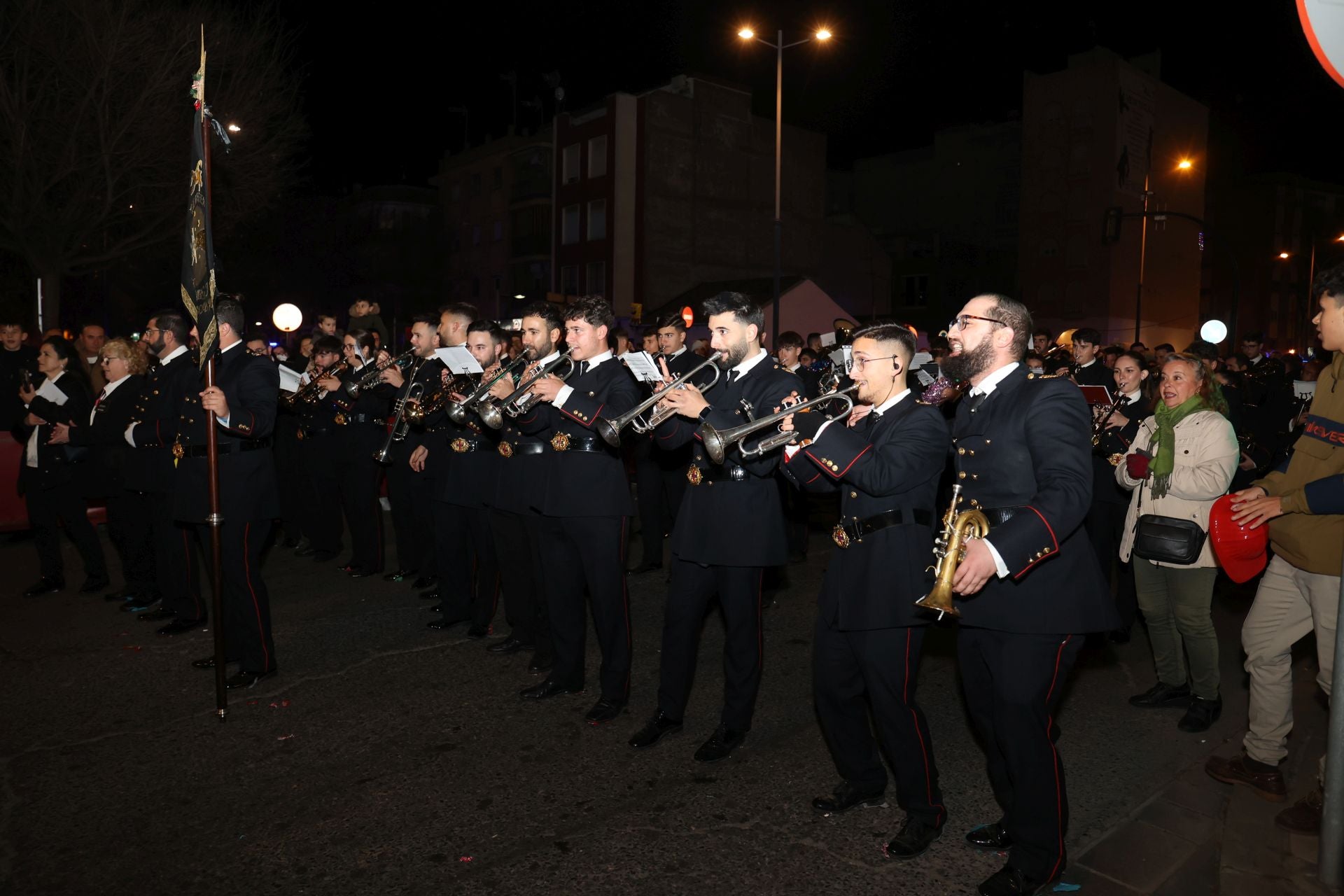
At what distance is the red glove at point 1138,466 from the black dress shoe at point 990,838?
102 inches

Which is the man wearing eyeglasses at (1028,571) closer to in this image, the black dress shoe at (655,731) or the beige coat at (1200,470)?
the black dress shoe at (655,731)

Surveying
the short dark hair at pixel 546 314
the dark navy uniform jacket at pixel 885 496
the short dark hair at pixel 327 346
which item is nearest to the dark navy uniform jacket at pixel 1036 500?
the dark navy uniform jacket at pixel 885 496

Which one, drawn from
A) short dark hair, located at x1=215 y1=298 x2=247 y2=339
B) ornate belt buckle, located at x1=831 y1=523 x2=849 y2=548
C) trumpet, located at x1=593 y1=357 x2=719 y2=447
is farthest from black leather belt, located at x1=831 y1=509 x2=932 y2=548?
short dark hair, located at x1=215 y1=298 x2=247 y2=339

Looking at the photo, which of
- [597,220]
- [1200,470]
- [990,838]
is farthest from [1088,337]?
[597,220]

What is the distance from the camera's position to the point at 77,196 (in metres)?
17.7

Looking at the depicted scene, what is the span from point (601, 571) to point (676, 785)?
1.34 meters

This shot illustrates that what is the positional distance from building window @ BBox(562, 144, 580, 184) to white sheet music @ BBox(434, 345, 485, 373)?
3849cm

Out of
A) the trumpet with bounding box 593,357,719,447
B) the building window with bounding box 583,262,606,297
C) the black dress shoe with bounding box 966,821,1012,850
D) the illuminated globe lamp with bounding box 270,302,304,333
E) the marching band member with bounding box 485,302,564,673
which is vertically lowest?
the black dress shoe with bounding box 966,821,1012,850

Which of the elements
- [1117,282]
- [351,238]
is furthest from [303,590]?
[351,238]

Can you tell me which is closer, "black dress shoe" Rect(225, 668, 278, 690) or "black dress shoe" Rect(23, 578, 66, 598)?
"black dress shoe" Rect(225, 668, 278, 690)

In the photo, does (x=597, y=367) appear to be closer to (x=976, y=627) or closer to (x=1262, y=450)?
(x=976, y=627)

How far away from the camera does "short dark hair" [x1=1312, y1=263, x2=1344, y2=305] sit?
3.88 meters

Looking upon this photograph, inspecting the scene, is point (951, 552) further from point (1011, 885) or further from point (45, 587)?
point (45, 587)

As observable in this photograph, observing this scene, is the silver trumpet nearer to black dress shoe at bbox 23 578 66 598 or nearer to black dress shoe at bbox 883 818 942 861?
black dress shoe at bbox 23 578 66 598
